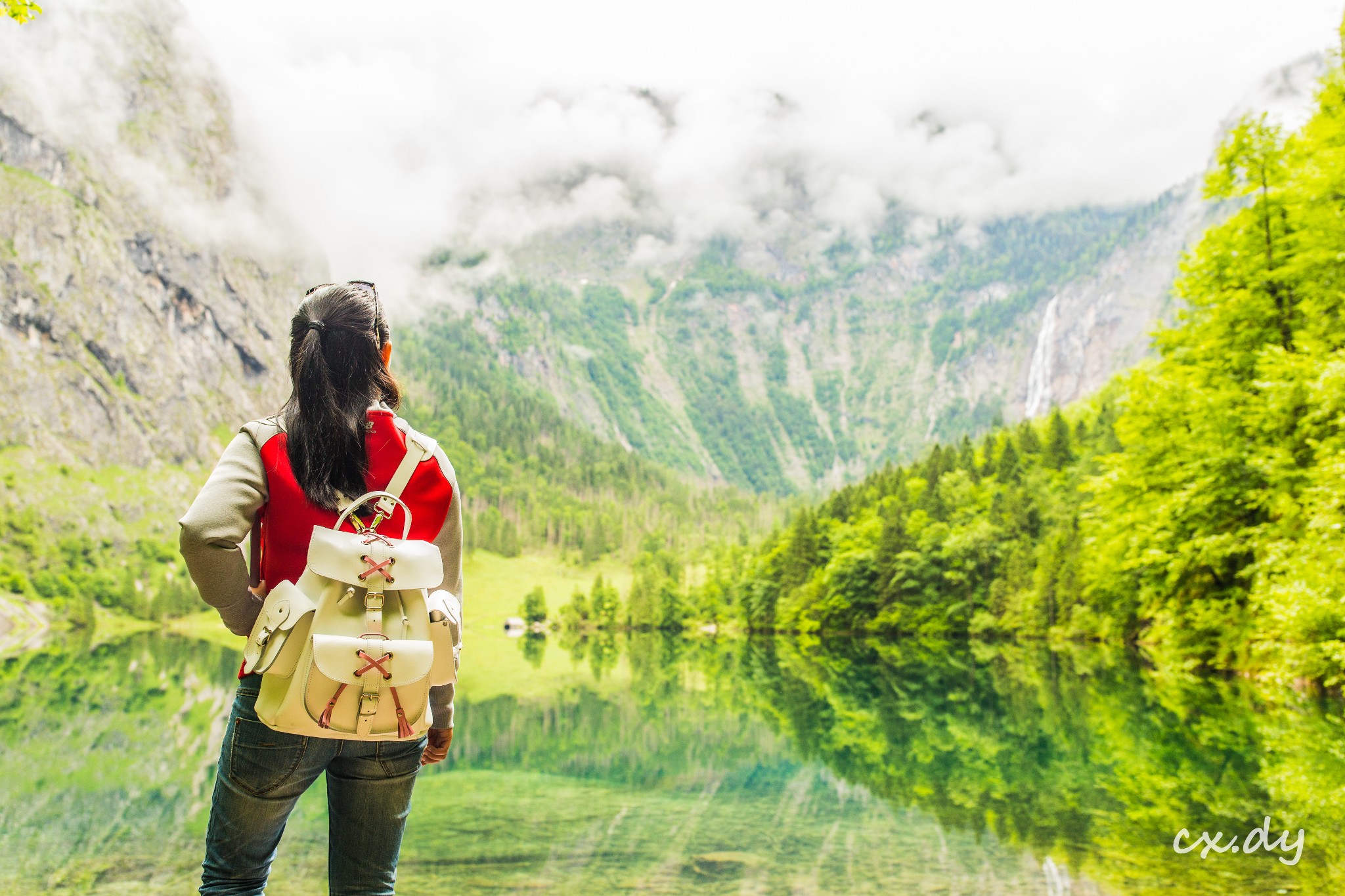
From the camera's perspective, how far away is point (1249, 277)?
818 inches

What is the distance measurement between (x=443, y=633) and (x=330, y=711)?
1.64 feet

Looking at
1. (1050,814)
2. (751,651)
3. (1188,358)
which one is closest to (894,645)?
(751,651)

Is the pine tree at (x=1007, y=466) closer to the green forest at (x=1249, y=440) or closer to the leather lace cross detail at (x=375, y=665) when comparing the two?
the green forest at (x=1249, y=440)

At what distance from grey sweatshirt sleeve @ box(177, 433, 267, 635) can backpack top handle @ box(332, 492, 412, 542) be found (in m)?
0.33

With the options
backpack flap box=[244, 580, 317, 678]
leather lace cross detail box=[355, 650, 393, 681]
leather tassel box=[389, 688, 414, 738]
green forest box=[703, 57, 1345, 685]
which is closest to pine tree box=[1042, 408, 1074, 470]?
green forest box=[703, 57, 1345, 685]

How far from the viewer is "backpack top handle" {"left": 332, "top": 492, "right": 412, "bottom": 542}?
11.0ft

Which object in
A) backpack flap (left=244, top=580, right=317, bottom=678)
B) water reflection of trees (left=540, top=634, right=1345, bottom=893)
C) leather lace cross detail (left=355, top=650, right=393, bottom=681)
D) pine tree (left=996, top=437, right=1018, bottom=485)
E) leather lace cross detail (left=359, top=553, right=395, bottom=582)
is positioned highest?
pine tree (left=996, top=437, right=1018, bottom=485)

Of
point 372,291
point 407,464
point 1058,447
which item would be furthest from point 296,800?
point 1058,447

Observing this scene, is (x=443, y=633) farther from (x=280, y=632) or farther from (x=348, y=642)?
(x=280, y=632)

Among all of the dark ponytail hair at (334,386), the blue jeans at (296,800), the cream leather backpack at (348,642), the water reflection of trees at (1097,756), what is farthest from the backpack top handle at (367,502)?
the water reflection of trees at (1097,756)

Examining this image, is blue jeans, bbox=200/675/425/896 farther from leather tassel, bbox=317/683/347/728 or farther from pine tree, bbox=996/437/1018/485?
pine tree, bbox=996/437/1018/485

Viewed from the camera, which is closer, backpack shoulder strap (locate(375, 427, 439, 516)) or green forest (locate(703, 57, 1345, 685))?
backpack shoulder strap (locate(375, 427, 439, 516))

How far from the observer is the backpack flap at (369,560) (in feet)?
10.9

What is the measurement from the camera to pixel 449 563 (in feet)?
13.2
